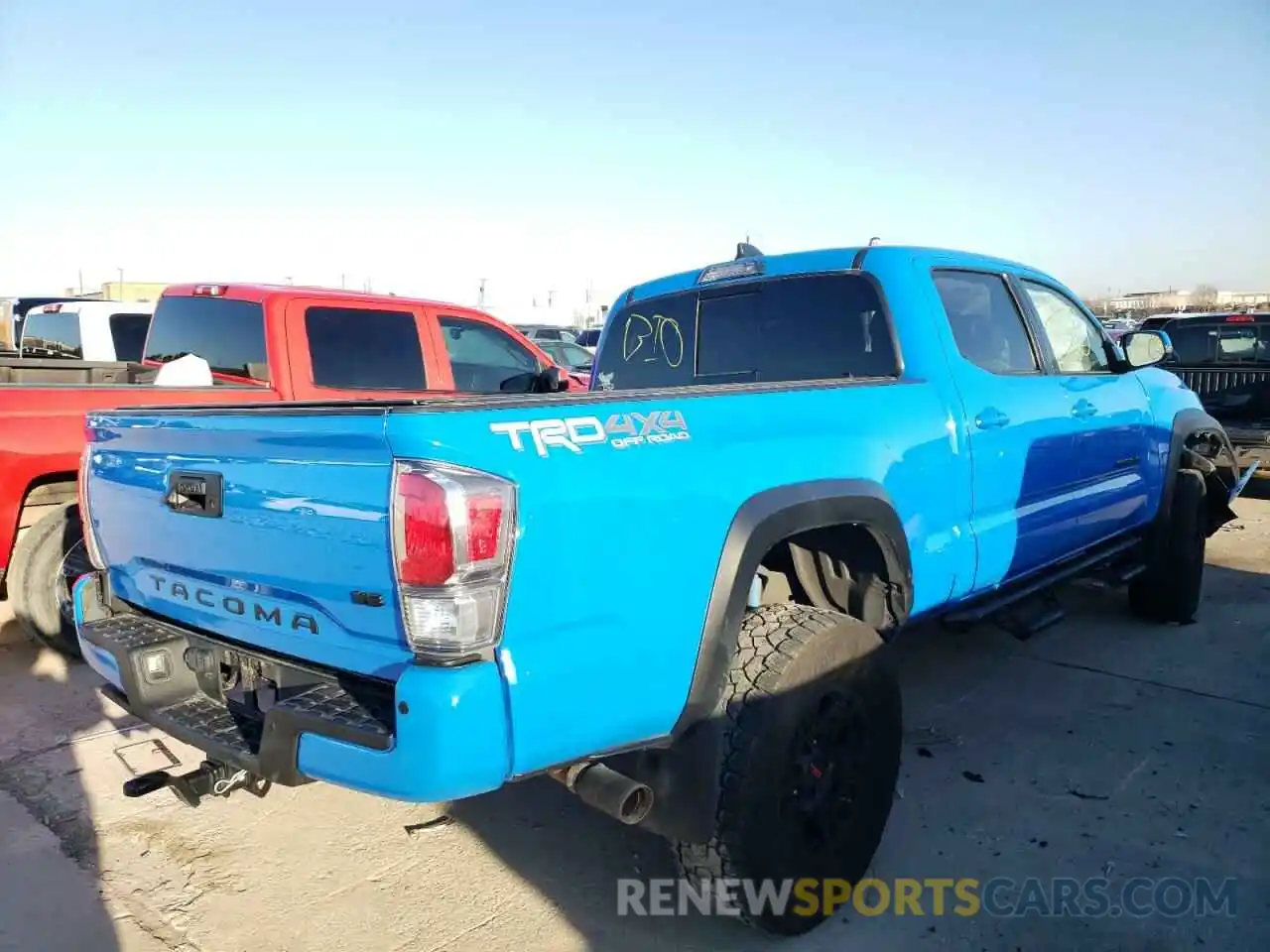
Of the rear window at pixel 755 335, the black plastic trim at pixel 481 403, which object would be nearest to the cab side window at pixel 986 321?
the rear window at pixel 755 335

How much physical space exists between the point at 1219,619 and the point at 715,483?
4706 mm

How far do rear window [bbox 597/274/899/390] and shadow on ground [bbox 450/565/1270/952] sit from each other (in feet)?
5.50

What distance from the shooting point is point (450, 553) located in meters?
1.94

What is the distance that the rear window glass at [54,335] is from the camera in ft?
33.3

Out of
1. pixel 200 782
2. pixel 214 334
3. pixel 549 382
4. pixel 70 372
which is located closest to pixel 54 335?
pixel 70 372

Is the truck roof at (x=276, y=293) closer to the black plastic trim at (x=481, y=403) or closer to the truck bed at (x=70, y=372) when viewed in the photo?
A: the truck bed at (x=70, y=372)

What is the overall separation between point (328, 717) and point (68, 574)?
3.19 metres

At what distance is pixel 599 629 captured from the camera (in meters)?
2.15

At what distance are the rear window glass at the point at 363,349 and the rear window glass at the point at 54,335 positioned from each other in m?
5.66

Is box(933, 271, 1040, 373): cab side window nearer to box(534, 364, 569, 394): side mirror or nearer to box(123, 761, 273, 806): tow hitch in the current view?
box(534, 364, 569, 394): side mirror

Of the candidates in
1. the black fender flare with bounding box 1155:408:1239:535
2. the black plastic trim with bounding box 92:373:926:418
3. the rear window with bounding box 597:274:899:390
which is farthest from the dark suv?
the black plastic trim with bounding box 92:373:926:418

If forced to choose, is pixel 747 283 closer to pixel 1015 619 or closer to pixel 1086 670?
pixel 1015 619

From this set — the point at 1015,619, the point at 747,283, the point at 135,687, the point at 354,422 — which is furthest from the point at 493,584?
the point at 1015,619

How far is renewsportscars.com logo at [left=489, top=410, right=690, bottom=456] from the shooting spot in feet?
6.80
